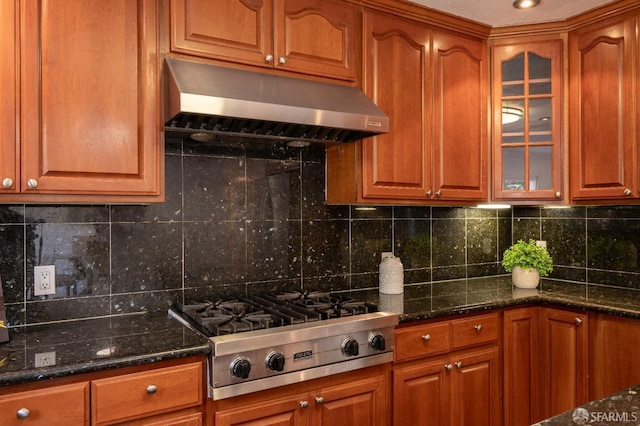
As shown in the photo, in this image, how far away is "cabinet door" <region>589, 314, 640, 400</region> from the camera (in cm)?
221

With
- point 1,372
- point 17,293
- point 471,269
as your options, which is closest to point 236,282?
point 17,293

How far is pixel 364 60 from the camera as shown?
2359 mm

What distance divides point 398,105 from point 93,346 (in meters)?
1.77

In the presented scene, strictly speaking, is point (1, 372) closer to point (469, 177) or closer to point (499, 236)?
point (469, 177)

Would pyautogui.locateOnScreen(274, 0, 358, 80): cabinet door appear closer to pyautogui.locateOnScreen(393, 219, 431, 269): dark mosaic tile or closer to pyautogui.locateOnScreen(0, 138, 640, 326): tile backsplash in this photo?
pyautogui.locateOnScreen(0, 138, 640, 326): tile backsplash

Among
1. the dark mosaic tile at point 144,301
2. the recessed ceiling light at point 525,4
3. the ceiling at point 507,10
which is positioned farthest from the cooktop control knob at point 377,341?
the recessed ceiling light at point 525,4

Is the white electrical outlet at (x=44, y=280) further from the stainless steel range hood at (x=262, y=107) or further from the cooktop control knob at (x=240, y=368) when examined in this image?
the cooktop control knob at (x=240, y=368)

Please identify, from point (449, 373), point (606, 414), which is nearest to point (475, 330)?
point (449, 373)

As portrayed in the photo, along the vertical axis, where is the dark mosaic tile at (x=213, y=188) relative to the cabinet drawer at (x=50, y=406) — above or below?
above

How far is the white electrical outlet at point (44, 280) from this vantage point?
1947 mm

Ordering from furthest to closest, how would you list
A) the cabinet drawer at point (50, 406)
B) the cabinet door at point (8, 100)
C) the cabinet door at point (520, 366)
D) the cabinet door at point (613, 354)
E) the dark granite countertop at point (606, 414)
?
the cabinet door at point (520, 366) → the cabinet door at point (613, 354) → the cabinet door at point (8, 100) → the cabinet drawer at point (50, 406) → the dark granite countertop at point (606, 414)

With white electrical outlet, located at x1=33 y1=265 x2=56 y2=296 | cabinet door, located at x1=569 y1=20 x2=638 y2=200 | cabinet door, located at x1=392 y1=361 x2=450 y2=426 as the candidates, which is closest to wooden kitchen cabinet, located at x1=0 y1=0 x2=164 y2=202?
white electrical outlet, located at x1=33 y1=265 x2=56 y2=296

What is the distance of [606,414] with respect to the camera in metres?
0.92

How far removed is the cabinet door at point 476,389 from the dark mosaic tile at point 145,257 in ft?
4.67
